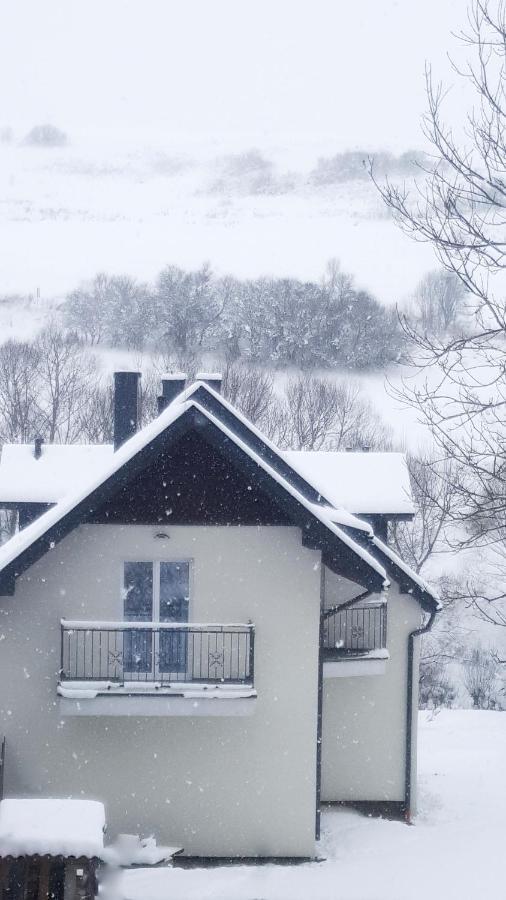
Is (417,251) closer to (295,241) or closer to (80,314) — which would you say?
(295,241)

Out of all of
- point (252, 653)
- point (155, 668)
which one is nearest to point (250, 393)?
point (155, 668)

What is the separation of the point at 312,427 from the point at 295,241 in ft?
185

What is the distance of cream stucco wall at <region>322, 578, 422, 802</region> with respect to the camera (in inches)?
633

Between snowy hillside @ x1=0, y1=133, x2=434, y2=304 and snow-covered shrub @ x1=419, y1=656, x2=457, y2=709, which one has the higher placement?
snowy hillside @ x1=0, y1=133, x2=434, y2=304

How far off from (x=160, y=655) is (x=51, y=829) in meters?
5.31

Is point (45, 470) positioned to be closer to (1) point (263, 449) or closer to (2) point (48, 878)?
(1) point (263, 449)

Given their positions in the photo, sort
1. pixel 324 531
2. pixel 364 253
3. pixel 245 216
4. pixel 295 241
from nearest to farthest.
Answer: pixel 324 531 → pixel 364 253 → pixel 295 241 → pixel 245 216

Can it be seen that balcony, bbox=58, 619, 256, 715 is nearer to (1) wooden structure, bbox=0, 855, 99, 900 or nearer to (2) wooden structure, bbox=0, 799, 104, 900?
(2) wooden structure, bbox=0, 799, 104, 900

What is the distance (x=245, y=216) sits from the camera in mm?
125875

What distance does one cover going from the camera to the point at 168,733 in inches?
517

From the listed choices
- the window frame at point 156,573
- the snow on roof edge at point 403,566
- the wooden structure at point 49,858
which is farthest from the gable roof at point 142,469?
the wooden structure at point 49,858

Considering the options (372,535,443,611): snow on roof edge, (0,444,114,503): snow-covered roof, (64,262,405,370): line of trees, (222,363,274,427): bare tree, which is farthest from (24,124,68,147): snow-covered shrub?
(372,535,443,611): snow on roof edge

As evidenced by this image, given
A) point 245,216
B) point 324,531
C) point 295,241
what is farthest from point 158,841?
point 245,216

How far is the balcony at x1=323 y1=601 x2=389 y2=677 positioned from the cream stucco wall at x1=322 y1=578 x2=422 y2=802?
464 mm
